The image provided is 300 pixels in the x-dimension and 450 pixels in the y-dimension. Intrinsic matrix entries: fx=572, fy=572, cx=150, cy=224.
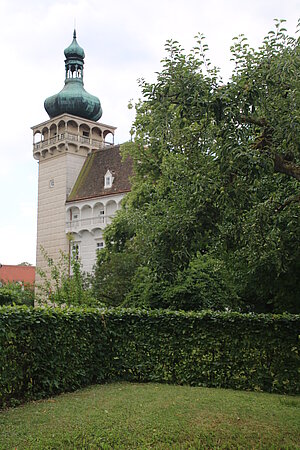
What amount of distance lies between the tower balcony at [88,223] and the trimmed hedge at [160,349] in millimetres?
34963

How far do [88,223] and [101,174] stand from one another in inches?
193

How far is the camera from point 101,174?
53469 millimetres

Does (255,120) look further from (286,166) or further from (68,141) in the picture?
(68,141)

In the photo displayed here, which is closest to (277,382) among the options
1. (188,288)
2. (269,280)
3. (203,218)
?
(269,280)

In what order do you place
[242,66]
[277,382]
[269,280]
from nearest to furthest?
[242,66], [277,382], [269,280]

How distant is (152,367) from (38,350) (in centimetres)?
414

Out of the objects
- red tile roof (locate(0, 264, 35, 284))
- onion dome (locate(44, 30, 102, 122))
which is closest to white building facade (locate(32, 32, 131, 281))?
onion dome (locate(44, 30, 102, 122))

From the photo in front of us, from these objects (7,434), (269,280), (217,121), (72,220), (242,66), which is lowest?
(7,434)

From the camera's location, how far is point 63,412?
10453mm

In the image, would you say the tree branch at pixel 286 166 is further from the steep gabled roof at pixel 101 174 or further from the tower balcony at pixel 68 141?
the tower balcony at pixel 68 141

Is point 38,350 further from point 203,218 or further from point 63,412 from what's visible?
point 203,218

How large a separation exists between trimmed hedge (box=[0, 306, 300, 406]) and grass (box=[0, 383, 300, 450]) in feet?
3.14

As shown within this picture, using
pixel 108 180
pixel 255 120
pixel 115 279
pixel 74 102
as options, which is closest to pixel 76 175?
pixel 108 180

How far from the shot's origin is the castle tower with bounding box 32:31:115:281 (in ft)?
181
